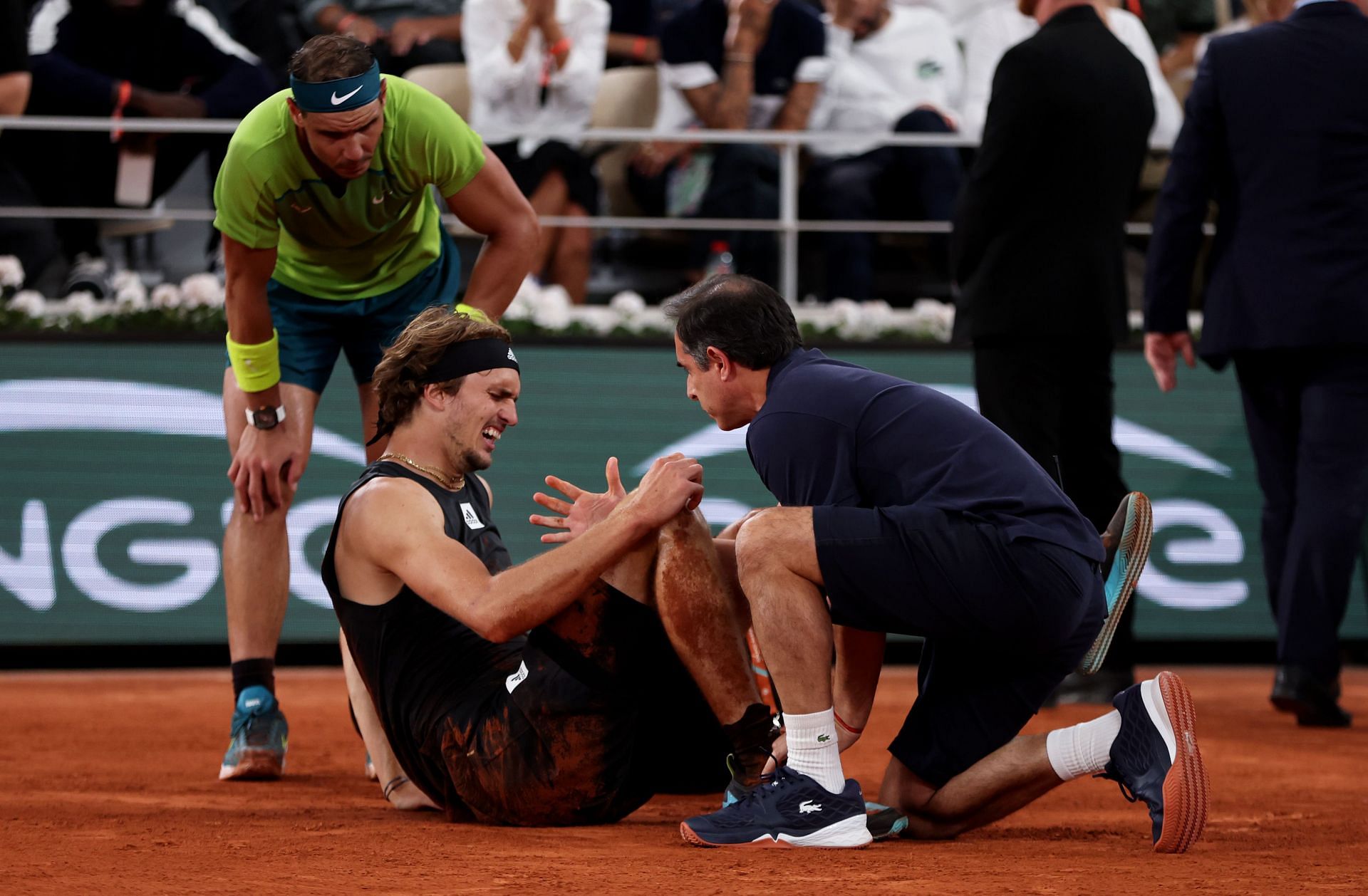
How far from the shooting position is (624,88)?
29.9ft

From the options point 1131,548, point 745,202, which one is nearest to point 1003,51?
point 745,202

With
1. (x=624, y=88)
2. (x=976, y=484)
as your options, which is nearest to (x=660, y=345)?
(x=624, y=88)

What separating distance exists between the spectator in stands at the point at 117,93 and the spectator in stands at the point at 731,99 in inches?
85.4

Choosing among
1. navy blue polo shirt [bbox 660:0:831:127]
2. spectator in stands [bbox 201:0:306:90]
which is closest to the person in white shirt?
navy blue polo shirt [bbox 660:0:831:127]

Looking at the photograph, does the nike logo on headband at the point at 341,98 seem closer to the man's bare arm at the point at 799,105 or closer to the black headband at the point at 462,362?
the black headband at the point at 462,362

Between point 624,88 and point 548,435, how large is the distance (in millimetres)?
2576

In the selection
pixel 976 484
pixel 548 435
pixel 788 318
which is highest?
pixel 788 318

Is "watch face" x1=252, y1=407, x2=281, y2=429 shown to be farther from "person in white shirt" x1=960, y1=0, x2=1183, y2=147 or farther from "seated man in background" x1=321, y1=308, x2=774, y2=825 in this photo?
"person in white shirt" x1=960, y1=0, x2=1183, y2=147

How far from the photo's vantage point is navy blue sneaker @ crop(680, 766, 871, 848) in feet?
11.1

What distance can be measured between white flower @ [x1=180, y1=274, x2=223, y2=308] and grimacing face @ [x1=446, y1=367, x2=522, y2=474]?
397 centimetres

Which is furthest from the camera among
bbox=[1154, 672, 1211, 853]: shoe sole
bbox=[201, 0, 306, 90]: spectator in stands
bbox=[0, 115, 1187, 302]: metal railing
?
bbox=[201, 0, 306, 90]: spectator in stands

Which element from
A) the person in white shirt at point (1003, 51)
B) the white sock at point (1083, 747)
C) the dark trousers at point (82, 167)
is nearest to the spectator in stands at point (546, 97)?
the dark trousers at point (82, 167)

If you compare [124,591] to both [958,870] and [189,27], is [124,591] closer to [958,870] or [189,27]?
[189,27]

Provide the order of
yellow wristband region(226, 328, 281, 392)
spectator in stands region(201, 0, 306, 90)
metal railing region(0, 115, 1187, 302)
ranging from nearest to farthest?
yellow wristband region(226, 328, 281, 392) < metal railing region(0, 115, 1187, 302) < spectator in stands region(201, 0, 306, 90)
